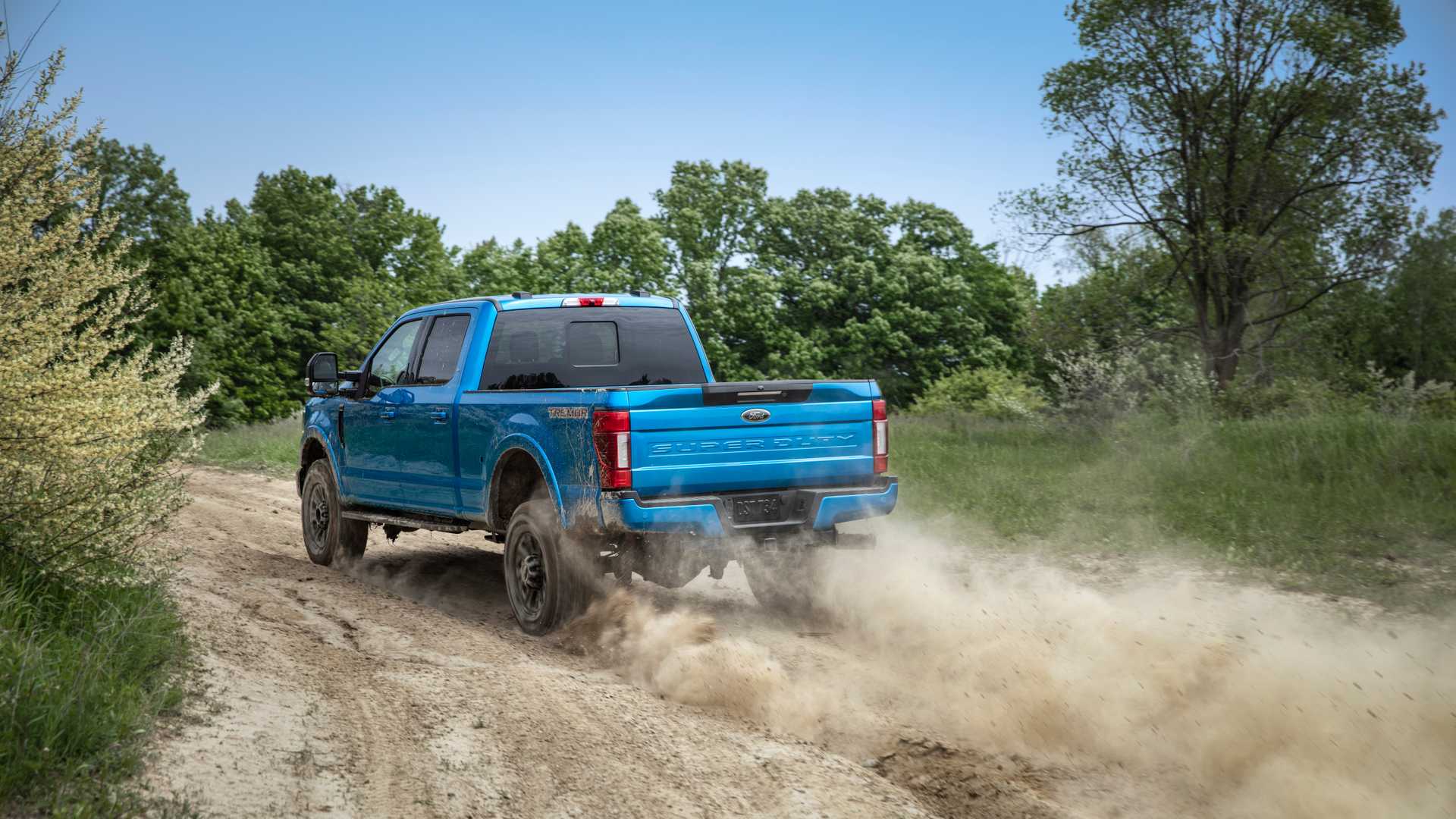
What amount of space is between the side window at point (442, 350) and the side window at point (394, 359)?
0.29 m

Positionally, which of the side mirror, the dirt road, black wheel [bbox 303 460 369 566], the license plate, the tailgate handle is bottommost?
the dirt road

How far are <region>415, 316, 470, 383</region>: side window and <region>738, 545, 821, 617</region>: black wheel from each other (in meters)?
2.57

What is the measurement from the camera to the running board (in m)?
8.28

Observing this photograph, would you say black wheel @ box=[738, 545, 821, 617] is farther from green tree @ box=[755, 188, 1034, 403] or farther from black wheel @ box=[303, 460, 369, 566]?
green tree @ box=[755, 188, 1034, 403]

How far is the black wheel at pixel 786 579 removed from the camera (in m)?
7.57

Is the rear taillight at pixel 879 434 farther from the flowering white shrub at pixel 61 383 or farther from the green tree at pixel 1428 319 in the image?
the green tree at pixel 1428 319

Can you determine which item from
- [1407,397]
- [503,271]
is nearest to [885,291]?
[503,271]

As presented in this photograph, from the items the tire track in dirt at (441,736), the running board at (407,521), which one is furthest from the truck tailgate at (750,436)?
the running board at (407,521)

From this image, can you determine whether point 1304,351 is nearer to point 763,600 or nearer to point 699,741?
point 763,600

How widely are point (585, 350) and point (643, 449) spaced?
185 cm

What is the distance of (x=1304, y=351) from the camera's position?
98.9ft

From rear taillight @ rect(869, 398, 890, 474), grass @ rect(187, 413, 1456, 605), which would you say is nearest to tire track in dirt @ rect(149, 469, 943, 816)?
rear taillight @ rect(869, 398, 890, 474)

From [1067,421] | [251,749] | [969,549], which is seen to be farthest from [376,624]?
[1067,421]

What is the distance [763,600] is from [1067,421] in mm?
12099
